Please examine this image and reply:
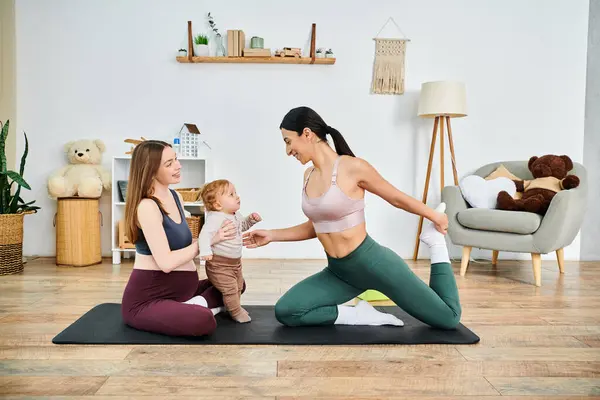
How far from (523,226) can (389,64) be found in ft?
5.75

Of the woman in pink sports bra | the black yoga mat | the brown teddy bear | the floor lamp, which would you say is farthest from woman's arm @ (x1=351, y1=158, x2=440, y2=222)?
the floor lamp

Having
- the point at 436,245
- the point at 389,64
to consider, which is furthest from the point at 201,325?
the point at 389,64

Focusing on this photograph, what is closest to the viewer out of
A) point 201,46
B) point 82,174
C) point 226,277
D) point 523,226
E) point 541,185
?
point 226,277

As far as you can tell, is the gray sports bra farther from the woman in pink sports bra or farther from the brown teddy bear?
the brown teddy bear

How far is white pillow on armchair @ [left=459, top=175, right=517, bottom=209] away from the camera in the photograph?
3.85m

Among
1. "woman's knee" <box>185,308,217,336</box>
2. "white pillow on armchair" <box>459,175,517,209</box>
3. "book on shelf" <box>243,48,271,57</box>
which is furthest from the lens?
"book on shelf" <box>243,48,271,57</box>

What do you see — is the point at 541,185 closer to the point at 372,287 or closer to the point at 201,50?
Answer: the point at 372,287

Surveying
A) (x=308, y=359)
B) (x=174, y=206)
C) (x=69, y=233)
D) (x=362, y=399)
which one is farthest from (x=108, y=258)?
(x=362, y=399)

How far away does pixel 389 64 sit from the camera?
14.6 feet

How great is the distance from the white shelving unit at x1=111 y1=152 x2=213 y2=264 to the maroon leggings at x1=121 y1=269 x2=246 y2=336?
1.89 meters

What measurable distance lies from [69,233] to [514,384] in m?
3.35

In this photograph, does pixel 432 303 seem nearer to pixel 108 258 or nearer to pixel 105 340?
pixel 105 340

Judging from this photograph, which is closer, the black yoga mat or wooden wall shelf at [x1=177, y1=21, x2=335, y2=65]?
the black yoga mat

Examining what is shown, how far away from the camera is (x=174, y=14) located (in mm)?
4410
